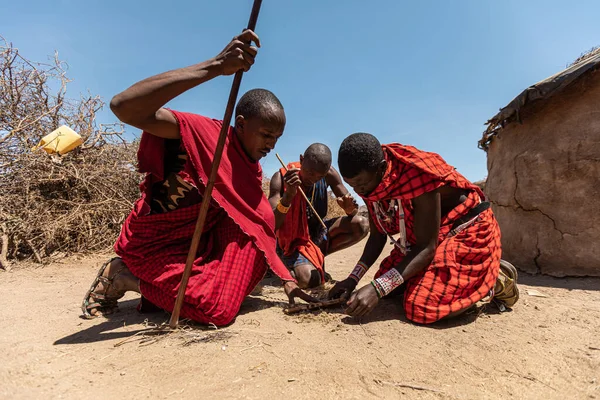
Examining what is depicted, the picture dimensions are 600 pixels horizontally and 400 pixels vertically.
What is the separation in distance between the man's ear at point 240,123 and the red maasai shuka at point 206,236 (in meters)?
0.05

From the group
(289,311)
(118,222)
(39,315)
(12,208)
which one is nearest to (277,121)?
(289,311)

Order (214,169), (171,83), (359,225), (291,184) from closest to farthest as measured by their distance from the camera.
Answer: (171,83), (214,169), (291,184), (359,225)

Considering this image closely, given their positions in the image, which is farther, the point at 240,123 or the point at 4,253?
the point at 4,253

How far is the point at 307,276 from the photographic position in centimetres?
315

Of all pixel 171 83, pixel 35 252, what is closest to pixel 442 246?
pixel 171 83

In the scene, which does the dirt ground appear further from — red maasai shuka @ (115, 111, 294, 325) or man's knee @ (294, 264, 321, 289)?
man's knee @ (294, 264, 321, 289)

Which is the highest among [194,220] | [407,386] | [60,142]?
[60,142]

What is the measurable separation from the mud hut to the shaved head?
6.18 ft

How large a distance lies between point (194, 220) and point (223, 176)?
38cm

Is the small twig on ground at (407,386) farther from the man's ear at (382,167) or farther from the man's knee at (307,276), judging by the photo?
the man's knee at (307,276)

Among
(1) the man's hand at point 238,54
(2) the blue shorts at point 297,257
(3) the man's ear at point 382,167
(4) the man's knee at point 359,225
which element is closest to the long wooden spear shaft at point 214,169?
(1) the man's hand at point 238,54

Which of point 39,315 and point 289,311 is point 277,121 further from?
point 39,315

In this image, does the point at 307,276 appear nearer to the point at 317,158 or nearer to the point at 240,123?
the point at 317,158

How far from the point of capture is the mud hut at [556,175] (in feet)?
10.2
